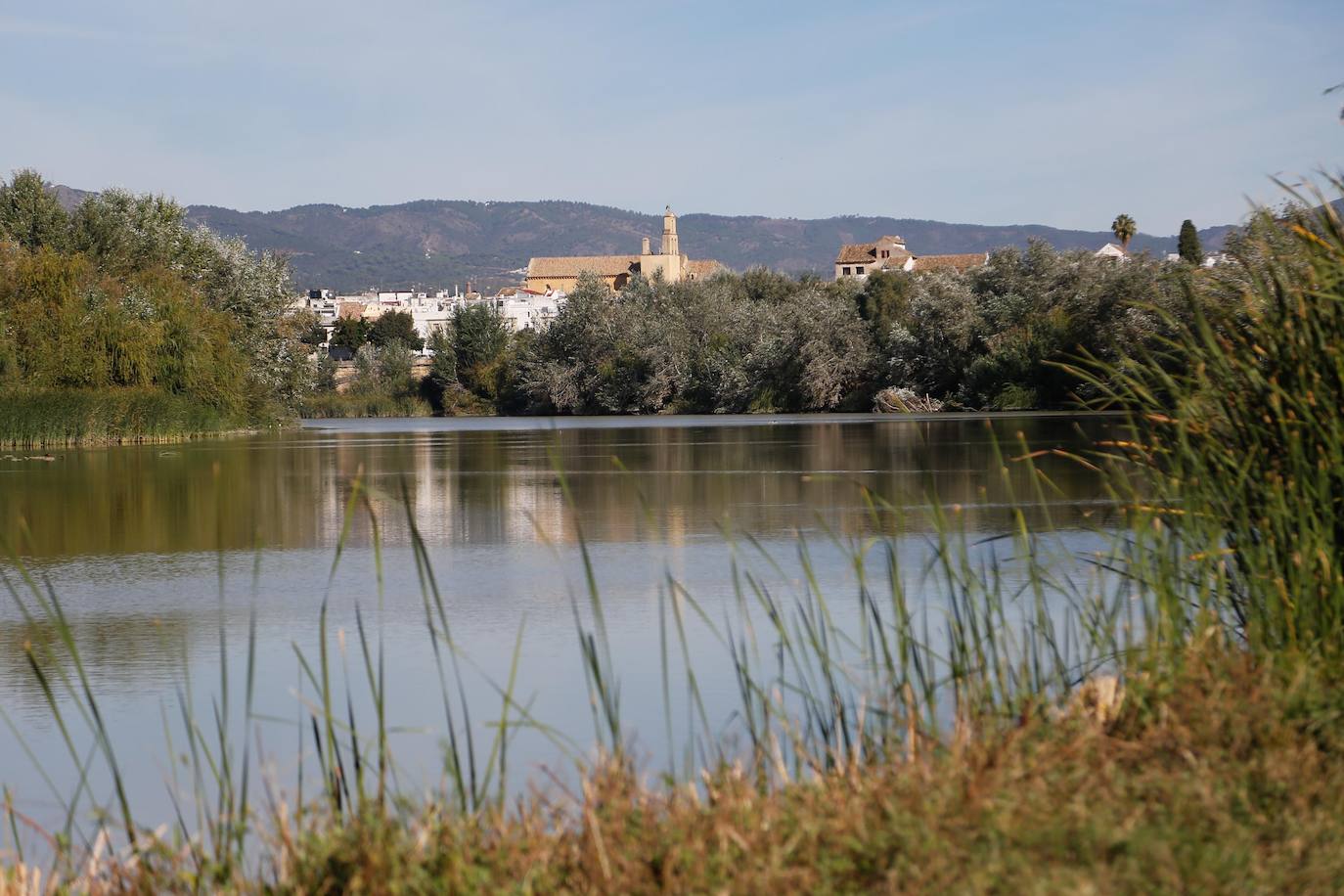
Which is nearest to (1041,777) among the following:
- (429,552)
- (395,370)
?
(429,552)

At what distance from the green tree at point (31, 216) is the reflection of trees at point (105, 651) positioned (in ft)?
110

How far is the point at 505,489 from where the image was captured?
732 inches

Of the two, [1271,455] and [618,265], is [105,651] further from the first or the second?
[618,265]

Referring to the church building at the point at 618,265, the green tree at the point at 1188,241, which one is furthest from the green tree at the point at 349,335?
the green tree at the point at 1188,241

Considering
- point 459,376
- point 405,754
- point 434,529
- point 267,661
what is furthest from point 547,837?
point 459,376

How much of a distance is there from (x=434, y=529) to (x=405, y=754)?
327 inches

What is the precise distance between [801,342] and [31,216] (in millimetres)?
26198

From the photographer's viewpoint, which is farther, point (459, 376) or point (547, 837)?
point (459, 376)

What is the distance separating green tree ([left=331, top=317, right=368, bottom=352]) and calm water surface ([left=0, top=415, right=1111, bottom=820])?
9150 cm

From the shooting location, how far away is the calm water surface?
6.24 m

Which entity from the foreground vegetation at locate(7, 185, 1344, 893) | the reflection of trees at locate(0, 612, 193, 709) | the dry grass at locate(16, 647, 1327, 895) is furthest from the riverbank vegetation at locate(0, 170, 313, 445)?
the dry grass at locate(16, 647, 1327, 895)

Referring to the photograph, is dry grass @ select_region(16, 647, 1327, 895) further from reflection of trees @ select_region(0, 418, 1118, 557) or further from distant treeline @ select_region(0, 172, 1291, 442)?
distant treeline @ select_region(0, 172, 1291, 442)

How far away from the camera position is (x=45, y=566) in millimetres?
11211

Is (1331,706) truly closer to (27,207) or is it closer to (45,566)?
(45,566)
